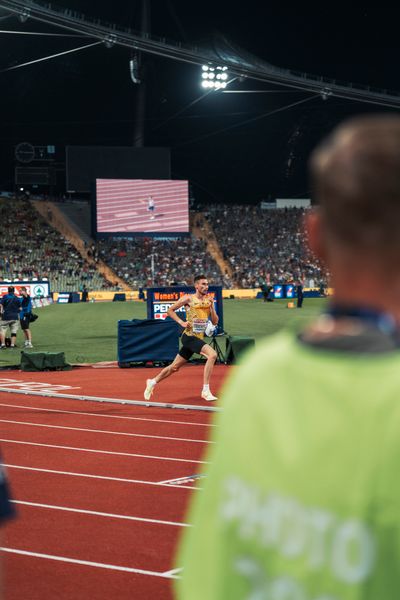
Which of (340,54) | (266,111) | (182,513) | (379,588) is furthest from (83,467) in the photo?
(266,111)

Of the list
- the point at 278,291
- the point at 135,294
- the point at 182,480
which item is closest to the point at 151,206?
the point at 135,294

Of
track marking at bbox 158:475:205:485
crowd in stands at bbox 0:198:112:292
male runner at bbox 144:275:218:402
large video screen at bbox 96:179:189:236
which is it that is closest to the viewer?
track marking at bbox 158:475:205:485

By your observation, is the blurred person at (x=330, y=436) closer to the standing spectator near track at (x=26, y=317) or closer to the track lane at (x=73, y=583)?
the track lane at (x=73, y=583)

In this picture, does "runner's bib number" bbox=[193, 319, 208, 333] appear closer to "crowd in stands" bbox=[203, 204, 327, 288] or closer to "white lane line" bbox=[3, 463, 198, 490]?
"white lane line" bbox=[3, 463, 198, 490]

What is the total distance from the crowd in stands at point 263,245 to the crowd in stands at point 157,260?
8.73ft

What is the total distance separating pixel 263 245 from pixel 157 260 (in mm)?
11322

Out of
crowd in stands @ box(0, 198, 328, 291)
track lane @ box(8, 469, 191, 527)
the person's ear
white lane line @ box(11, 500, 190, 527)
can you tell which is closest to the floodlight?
crowd in stands @ box(0, 198, 328, 291)

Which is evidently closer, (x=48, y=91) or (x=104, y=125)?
(x=48, y=91)

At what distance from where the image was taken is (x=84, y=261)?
246 ft

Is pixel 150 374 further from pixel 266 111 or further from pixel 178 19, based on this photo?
pixel 266 111

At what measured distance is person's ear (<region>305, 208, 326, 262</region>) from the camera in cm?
152

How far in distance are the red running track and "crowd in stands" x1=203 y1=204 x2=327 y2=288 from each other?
202 ft

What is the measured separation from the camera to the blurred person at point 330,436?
132cm

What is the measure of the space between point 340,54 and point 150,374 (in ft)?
193
